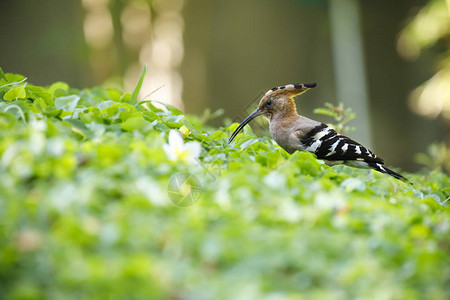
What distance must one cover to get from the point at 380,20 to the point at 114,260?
13866 millimetres

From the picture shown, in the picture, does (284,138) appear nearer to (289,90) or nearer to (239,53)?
(289,90)

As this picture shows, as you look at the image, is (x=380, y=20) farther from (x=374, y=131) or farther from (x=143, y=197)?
(x=143, y=197)

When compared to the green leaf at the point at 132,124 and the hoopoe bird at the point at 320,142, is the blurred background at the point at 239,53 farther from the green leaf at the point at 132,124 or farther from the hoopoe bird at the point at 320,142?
the green leaf at the point at 132,124

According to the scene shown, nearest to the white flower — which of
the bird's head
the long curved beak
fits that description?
the long curved beak

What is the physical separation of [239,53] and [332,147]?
1176 centimetres

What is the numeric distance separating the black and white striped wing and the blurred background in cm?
881

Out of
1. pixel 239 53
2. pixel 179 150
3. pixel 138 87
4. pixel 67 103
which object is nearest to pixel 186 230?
pixel 179 150

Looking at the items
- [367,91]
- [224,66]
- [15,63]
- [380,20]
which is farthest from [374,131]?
[15,63]

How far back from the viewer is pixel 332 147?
3418 millimetres

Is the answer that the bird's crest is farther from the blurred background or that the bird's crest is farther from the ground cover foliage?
the blurred background

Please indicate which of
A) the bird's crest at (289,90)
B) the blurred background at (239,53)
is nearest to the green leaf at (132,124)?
the bird's crest at (289,90)

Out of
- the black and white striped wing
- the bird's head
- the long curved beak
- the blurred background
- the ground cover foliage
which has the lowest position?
the ground cover foliage

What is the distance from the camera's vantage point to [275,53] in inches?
589

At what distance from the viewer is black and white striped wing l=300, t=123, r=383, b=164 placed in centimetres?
343
